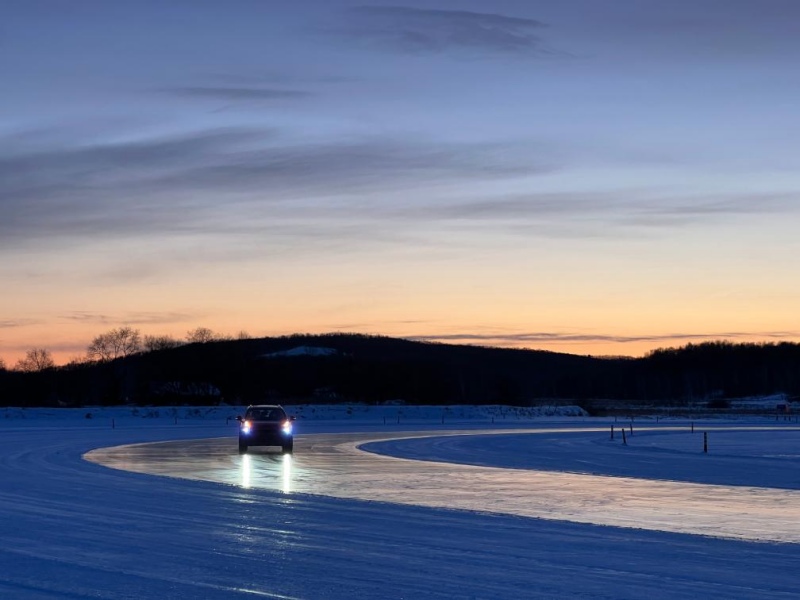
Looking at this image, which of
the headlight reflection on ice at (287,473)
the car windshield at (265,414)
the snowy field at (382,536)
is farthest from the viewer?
the car windshield at (265,414)

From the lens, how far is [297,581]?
11.3 m

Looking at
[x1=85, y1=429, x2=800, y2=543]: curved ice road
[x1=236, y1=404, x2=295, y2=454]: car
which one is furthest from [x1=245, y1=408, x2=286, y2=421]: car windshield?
[x1=85, y1=429, x2=800, y2=543]: curved ice road

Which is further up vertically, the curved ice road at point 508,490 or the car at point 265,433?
the car at point 265,433

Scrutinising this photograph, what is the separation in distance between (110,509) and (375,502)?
15.3 ft

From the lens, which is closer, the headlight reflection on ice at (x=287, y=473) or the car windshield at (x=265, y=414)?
the headlight reflection on ice at (x=287, y=473)

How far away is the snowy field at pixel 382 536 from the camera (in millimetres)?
11125

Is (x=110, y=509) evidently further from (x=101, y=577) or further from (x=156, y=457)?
(x=156, y=457)

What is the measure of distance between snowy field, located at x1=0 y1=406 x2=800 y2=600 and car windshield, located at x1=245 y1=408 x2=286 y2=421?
7.24 metres

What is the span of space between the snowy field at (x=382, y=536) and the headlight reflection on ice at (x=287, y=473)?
0.05m

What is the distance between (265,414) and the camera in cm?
3831

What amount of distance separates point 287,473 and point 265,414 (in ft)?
35.2

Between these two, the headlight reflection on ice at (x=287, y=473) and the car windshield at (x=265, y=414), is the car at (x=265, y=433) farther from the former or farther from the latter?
the headlight reflection on ice at (x=287, y=473)

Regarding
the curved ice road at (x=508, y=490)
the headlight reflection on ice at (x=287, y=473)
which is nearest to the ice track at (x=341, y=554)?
the curved ice road at (x=508, y=490)

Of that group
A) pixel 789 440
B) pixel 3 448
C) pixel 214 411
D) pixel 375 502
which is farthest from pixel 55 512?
pixel 214 411
